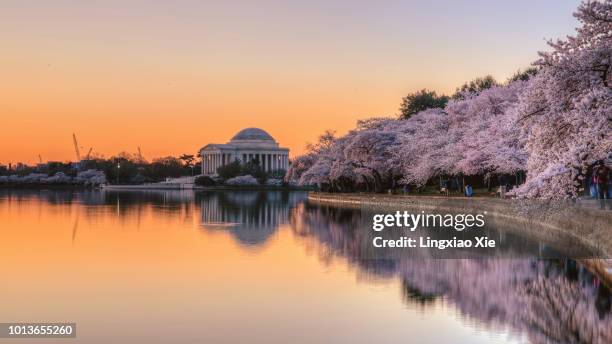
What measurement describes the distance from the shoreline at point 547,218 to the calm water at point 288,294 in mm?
1118

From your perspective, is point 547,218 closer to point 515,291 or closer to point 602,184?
point 602,184

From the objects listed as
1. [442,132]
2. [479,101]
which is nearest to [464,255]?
[479,101]

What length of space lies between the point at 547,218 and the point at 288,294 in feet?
61.8

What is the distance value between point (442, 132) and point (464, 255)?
37636mm

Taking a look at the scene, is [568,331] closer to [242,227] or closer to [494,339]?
[494,339]

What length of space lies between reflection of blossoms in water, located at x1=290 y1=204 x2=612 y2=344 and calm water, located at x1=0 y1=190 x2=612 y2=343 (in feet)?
0.11

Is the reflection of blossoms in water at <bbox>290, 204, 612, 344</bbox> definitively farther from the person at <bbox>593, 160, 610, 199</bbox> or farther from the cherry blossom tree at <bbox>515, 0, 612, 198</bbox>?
the person at <bbox>593, 160, 610, 199</bbox>

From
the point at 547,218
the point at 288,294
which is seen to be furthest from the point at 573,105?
the point at 547,218

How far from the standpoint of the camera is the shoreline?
84.9 feet

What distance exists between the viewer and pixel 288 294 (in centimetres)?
2209

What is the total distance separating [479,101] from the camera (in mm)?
59812

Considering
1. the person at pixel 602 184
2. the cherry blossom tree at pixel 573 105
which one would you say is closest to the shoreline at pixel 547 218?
the person at pixel 602 184

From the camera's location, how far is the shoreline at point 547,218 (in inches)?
1019

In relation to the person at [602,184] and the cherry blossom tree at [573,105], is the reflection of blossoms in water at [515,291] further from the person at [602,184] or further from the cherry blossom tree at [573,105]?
the person at [602,184]
